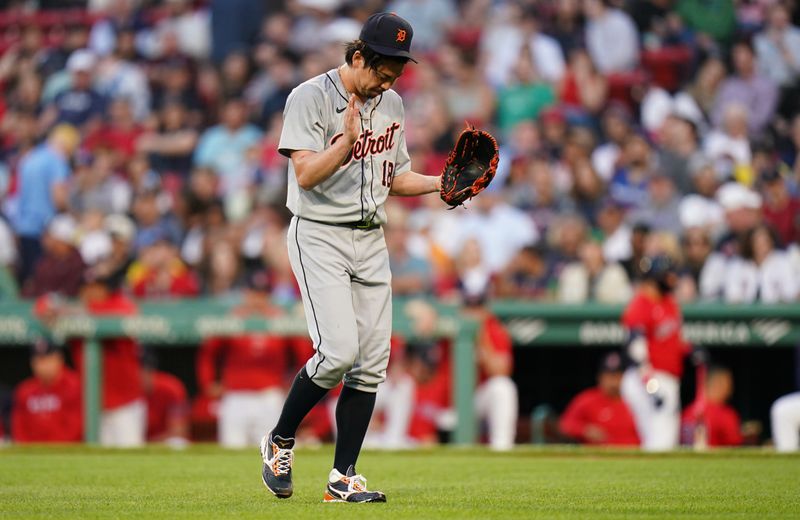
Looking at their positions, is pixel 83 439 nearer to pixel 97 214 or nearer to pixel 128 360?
pixel 128 360

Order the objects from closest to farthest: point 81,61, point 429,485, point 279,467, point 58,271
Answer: point 279,467 < point 429,485 < point 58,271 < point 81,61

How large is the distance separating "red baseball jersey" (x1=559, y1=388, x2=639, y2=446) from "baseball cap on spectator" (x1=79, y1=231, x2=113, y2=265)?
5.37 metres

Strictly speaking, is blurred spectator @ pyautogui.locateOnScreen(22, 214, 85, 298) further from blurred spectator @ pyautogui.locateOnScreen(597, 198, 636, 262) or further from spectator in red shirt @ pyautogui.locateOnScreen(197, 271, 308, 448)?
blurred spectator @ pyautogui.locateOnScreen(597, 198, 636, 262)

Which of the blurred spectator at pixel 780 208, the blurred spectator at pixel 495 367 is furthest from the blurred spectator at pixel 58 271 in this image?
the blurred spectator at pixel 780 208

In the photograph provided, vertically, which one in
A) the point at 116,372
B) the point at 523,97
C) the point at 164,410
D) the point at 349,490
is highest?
the point at 523,97

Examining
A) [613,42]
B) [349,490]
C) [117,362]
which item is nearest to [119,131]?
[117,362]

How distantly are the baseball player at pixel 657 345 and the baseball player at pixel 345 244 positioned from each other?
5.20 m

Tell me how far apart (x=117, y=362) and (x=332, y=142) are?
668 cm

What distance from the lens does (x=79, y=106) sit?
55.0 ft

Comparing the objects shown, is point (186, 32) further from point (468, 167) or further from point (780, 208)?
point (468, 167)

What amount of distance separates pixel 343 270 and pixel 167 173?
426 inches

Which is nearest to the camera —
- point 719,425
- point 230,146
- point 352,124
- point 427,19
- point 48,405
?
point 352,124

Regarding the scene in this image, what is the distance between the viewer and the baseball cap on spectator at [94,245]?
46.8ft

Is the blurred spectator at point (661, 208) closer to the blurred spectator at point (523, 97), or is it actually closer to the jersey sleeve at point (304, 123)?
the blurred spectator at point (523, 97)
